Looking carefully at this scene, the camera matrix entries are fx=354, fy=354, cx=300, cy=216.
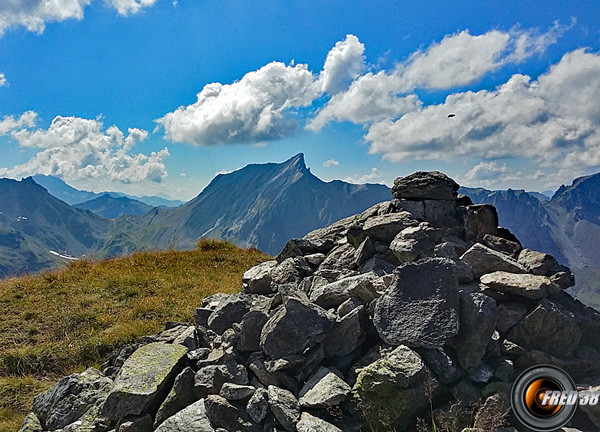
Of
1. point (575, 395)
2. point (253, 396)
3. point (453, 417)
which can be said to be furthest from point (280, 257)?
point (575, 395)

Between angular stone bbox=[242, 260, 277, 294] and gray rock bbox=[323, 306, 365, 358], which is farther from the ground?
angular stone bbox=[242, 260, 277, 294]

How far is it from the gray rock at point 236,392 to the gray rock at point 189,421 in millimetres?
472

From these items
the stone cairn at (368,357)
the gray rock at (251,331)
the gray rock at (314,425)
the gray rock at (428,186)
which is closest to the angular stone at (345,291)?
the stone cairn at (368,357)

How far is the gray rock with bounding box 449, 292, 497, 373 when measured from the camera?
6.85 meters

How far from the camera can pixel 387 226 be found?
1068 cm

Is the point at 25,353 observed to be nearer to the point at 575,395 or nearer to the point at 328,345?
the point at 328,345

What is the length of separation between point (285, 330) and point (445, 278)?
11.9ft

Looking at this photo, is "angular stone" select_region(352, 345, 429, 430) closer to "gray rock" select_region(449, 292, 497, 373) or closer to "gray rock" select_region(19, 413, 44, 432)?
"gray rock" select_region(449, 292, 497, 373)

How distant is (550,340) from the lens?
748cm

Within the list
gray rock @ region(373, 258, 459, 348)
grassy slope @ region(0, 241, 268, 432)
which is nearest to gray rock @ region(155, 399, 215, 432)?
gray rock @ region(373, 258, 459, 348)

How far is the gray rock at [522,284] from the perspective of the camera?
771 cm

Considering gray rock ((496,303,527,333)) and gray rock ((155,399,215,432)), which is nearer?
gray rock ((155,399,215,432))

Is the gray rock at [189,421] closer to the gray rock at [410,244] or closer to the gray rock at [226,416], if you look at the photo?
the gray rock at [226,416]

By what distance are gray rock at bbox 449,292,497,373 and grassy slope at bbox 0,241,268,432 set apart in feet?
32.6
